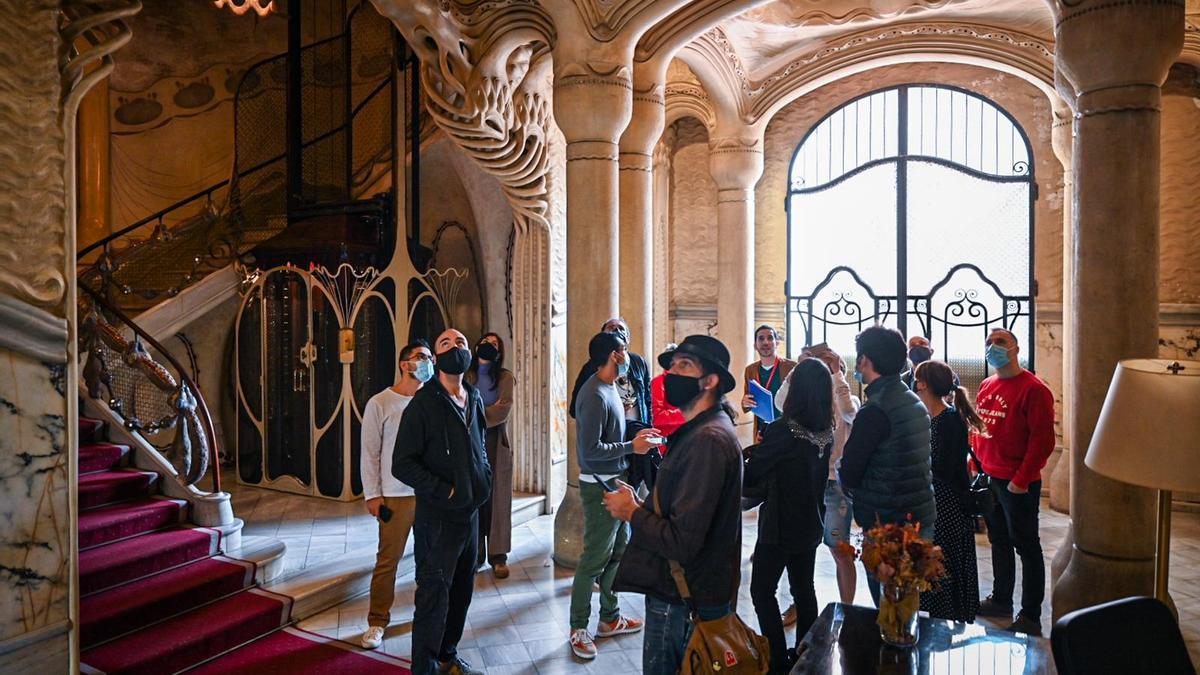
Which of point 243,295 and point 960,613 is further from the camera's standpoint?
point 243,295

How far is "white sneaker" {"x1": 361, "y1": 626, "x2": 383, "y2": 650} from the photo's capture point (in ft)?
14.6

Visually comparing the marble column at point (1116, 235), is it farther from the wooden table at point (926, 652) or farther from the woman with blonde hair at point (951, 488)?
the wooden table at point (926, 652)

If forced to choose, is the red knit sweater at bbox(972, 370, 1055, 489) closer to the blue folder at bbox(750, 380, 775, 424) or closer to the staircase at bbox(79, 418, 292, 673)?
the blue folder at bbox(750, 380, 775, 424)

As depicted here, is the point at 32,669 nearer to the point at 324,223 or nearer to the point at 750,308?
the point at 324,223

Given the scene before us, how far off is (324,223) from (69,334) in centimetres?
420

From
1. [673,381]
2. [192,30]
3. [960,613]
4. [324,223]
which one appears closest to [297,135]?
[324,223]

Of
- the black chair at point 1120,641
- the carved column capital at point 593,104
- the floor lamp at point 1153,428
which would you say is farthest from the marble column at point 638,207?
the black chair at point 1120,641

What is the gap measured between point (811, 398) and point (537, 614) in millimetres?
2350

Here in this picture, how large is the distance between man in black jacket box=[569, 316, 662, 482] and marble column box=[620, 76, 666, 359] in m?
1.53

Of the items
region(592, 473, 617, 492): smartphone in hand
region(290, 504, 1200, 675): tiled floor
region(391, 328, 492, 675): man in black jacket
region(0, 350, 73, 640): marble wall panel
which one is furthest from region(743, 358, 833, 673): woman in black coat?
region(0, 350, 73, 640): marble wall panel

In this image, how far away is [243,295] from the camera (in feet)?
26.3

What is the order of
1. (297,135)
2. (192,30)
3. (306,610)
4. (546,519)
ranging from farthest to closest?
(192,30) → (297,135) → (546,519) → (306,610)

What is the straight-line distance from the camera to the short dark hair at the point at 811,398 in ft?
12.1

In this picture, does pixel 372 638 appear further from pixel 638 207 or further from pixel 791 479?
pixel 638 207
